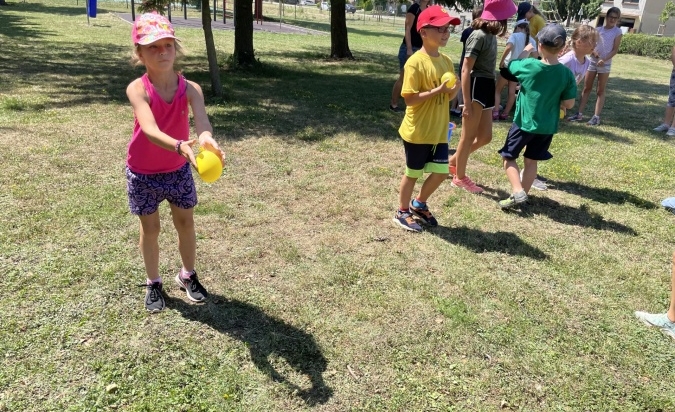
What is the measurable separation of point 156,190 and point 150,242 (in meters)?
0.38

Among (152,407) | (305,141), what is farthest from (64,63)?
(152,407)

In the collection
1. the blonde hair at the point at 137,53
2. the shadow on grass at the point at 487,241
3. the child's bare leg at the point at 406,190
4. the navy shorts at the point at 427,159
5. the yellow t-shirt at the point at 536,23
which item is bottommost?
the shadow on grass at the point at 487,241

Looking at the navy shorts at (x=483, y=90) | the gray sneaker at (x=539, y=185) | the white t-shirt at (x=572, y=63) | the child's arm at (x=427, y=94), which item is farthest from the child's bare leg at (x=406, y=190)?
the white t-shirt at (x=572, y=63)

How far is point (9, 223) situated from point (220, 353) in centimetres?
248

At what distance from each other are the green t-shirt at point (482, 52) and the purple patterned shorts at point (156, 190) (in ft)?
10.2

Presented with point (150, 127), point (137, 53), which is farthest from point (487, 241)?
point (137, 53)

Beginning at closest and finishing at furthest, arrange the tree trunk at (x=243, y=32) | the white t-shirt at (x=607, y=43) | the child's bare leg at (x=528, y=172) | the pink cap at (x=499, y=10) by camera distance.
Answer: the pink cap at (x=499, y=10)
the child's bare leg at (x=528, y=172)
the white t-shirt at (x=607, y=43)
the tree trunk at (x=243, y=32)

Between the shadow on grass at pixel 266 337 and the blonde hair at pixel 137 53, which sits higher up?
the blonde hair at pixel 137 53

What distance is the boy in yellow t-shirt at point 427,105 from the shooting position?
378 centimetres

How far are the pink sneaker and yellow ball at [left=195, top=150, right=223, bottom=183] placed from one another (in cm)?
364

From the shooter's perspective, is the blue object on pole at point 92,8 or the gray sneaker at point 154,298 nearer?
the gray sneaker at point 154,298

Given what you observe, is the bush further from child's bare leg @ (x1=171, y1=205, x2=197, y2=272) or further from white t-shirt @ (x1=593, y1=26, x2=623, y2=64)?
child's bare leg @ (x1=171, y1=205, x2=197, y2=272)

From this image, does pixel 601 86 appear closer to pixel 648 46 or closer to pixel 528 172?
pixel 528 172

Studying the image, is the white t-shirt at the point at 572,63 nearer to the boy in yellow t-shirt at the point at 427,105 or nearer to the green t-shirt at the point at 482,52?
the green t-shirt at the point at 482,52
